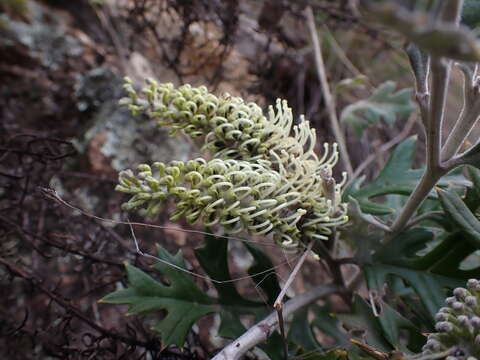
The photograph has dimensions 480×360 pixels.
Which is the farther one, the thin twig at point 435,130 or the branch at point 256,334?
the branch at point 256,334

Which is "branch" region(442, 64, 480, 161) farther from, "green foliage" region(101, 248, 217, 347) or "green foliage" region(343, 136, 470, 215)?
"green foliage" region(101, 248, 217, 347)

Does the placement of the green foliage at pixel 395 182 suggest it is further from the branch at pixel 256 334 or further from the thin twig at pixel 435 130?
the branch at pixel 256 334

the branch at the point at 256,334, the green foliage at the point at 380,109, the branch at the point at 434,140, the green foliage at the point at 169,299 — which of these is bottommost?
the green foliage at the point at 169,299

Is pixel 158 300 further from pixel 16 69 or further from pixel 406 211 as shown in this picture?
pixel 16 69

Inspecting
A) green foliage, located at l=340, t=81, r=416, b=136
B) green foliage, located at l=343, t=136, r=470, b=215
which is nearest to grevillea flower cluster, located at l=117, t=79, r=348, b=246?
green foliage, located at l=343, t=136, r=470, b=215

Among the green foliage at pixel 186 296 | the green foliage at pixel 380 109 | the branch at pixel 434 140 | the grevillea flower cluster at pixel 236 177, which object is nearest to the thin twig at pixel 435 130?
the branch at pixel 434 140

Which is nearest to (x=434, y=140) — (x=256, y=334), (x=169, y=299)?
(x=256, y=334)

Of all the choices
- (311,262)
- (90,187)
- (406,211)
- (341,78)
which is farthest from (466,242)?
(341,78)
